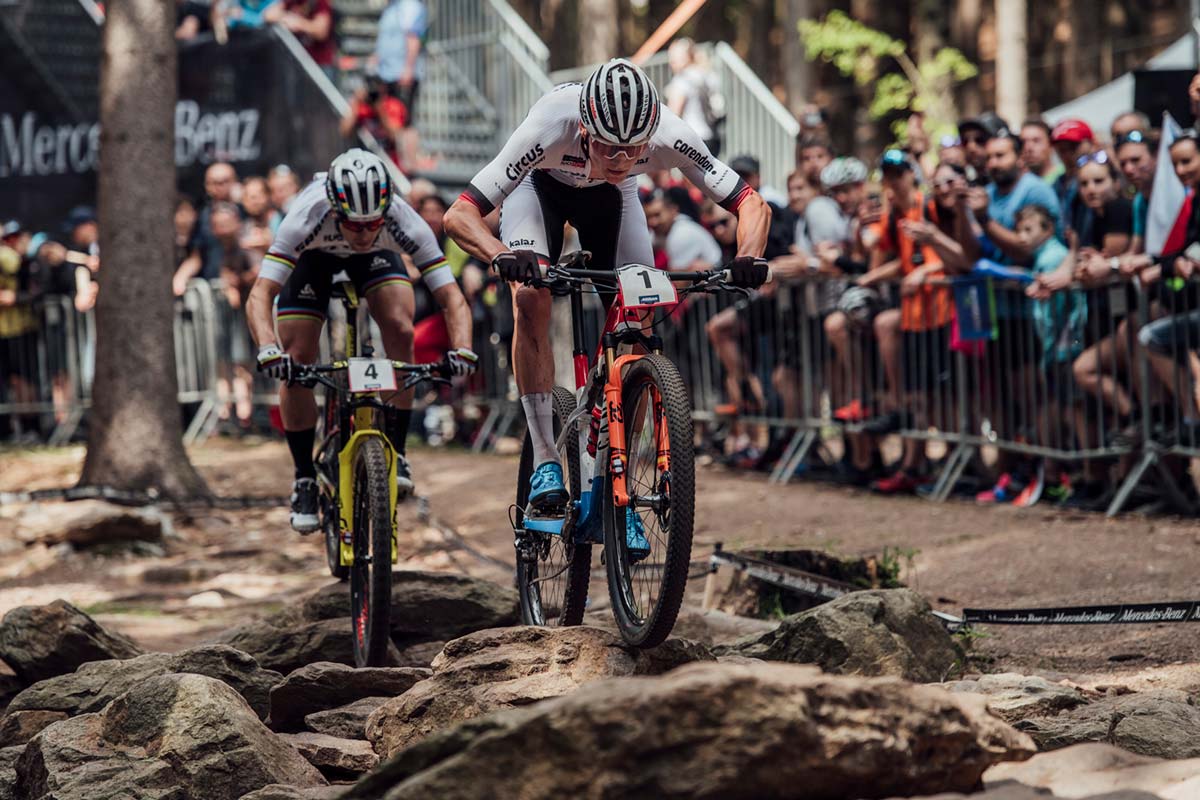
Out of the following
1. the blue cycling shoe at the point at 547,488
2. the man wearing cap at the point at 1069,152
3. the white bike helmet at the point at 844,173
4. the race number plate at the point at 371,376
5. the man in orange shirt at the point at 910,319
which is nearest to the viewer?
the blue cycling shoe at the point at 547,488

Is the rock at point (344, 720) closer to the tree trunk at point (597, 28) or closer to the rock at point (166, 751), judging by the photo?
the rock at point (166, 751)

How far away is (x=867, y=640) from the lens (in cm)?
604

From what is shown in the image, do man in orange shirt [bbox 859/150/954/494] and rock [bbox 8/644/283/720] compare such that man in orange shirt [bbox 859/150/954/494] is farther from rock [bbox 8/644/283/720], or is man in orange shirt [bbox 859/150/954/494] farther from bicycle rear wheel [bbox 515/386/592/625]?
rock [bbox 8/644/283/720]

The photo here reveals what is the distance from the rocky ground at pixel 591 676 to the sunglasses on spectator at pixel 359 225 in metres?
1.66

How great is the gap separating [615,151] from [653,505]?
134 cm

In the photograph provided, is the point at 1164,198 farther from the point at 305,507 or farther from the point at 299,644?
the point at 299,644

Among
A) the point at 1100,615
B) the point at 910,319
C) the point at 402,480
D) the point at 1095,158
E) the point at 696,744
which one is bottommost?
the point at 1100,615

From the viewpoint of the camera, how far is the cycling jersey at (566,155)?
6.44 meters

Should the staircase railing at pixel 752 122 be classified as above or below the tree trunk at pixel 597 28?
below

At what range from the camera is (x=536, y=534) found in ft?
22.7

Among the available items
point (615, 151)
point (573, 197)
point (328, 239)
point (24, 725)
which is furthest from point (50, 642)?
point (615, 151)

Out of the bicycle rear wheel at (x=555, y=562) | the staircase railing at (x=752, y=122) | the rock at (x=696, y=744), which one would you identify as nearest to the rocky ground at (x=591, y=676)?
the rock at (x=696, y=744)

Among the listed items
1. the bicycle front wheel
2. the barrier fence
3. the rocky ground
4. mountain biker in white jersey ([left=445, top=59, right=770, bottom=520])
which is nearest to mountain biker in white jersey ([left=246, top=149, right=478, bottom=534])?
the bicycle front wheel

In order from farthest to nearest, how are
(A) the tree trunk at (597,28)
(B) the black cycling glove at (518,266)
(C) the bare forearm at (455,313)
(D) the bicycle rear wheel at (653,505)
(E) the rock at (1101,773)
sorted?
(A) the tree trunk at (597,28) < (C) the bare forearm at (455,313) < (B) the black cycling glove at (518,266) < (D) the bicycle rear wheel at (653,505) < (E) the rock at (1101,773)
